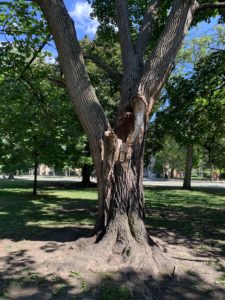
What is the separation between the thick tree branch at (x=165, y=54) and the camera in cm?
561

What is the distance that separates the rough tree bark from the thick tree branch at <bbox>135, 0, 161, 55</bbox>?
30.8 inches

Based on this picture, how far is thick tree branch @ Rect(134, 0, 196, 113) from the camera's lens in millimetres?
5613

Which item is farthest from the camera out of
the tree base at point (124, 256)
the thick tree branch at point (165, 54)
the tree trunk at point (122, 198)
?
the thick tree branch at point (165, 54)

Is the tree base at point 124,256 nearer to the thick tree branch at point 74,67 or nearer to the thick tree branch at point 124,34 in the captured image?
the thick tree branch at point 74,67

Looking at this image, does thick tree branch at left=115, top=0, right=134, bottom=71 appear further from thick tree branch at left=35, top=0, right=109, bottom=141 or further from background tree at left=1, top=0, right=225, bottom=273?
thick tree branch at left=35, top=0, right=109, bottom=141

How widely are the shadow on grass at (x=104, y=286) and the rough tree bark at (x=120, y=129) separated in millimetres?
725

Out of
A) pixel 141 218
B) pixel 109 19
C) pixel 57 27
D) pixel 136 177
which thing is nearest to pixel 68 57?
pixel 57 27

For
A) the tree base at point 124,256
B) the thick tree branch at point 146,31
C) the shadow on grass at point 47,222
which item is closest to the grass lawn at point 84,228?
the shadow on grass at point 47,222

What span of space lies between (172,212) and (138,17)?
21.3ft

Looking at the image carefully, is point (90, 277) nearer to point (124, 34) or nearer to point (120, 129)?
point (120, 129)

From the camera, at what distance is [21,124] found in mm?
12680

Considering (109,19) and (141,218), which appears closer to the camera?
(141,218)

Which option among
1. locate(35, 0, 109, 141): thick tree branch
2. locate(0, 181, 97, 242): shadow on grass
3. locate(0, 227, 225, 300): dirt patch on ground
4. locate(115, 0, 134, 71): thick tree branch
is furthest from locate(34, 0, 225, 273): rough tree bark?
locate(0, 181, 97, 242): shadow on grass

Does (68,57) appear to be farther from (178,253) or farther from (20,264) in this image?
(178,253)
